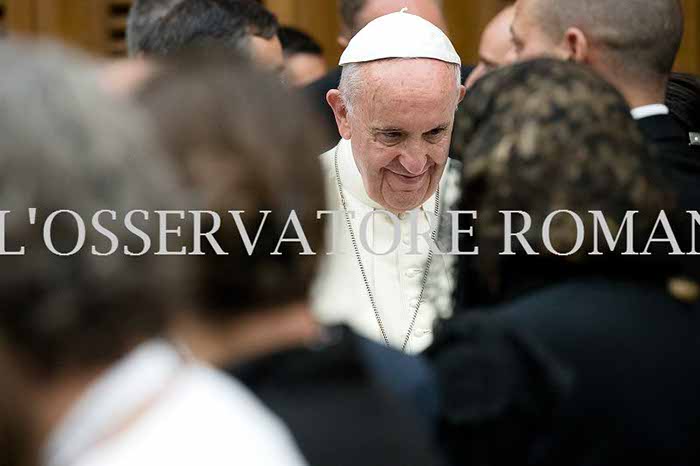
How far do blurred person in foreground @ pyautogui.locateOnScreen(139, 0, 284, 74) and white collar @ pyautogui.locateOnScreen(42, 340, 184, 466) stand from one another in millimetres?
2059

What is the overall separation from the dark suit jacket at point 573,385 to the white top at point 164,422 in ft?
1.65

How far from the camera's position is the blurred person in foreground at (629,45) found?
2895mm

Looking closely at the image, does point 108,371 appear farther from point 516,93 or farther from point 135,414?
point 516,93

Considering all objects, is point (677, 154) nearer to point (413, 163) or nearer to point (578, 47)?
point (578, 47)

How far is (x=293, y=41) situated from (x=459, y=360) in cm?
400

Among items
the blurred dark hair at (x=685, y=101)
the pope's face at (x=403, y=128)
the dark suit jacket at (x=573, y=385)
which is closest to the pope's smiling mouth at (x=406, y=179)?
the pope's face at (x=403, y=128)

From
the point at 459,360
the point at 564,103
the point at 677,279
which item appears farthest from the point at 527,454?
the point at 564,103

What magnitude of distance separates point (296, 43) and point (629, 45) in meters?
3.00

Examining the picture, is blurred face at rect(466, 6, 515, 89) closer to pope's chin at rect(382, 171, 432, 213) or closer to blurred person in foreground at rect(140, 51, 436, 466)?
pope's chin at rect(382, 171, 432, 213)

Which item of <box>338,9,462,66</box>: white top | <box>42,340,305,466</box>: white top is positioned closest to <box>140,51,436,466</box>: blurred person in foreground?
<box>42,340,305,466</box>: white top

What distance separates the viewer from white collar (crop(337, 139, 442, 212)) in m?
3.99

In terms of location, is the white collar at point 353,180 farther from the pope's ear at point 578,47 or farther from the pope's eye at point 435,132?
the pope's ear at point 578,47

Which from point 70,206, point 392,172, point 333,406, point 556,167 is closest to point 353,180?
point 392,172

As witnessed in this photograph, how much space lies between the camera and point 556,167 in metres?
2.02
